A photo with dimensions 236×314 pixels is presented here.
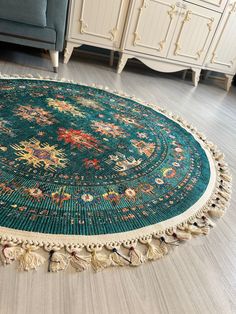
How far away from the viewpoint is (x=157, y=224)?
0.81m

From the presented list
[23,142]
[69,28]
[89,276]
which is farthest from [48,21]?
[89,276]

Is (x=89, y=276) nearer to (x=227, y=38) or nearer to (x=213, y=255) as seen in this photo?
(x=213, y=255)

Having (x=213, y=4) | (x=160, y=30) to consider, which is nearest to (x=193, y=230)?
(x=160, y=30)

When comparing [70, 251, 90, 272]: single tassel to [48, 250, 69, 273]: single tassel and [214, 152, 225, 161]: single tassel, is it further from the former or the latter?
[214, 152, 225, 161]: single tassel

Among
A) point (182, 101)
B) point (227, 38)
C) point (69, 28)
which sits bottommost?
point (182, 101)

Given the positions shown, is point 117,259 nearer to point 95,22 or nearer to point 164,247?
point 164,247

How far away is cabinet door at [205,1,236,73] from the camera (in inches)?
103

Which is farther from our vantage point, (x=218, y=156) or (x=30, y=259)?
(x=218, y=156)

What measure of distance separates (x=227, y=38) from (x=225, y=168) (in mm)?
2059

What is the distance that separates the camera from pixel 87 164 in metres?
1.00

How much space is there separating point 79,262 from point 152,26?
231cm

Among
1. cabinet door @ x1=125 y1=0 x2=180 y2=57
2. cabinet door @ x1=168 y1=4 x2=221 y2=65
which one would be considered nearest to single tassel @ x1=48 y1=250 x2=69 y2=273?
cabinet door @ x1=125 y1=0 x2=180 y2=57

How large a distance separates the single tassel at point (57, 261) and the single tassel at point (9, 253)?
2.9 inches

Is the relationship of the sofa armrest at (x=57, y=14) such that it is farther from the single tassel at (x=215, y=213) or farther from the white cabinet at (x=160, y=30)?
the single tassel at (x=215, y=213)
